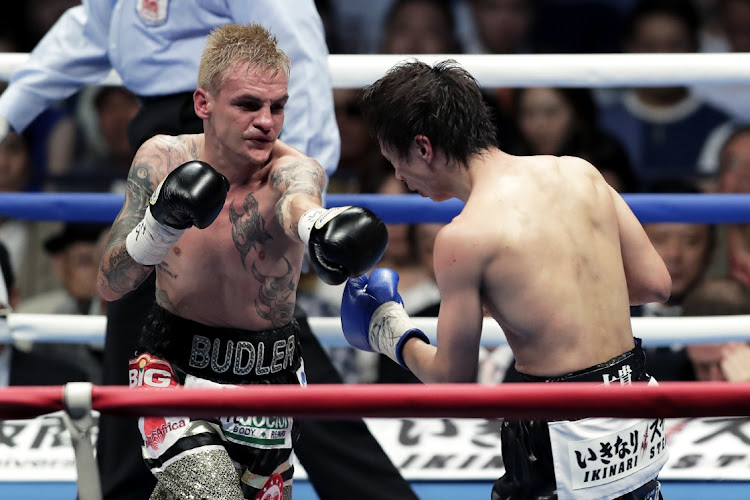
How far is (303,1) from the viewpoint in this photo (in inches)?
89.5

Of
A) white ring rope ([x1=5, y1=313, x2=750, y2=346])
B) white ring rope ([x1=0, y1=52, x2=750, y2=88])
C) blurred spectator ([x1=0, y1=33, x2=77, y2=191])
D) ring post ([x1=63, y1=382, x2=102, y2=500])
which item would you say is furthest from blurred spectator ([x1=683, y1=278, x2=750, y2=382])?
blurred spectator ([x1=0, y1=33, x2=77, y2=191])

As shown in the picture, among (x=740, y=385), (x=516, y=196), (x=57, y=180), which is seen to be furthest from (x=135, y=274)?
(x=57, y=180)

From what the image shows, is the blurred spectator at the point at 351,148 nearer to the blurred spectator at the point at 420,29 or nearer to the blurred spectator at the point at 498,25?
the blurred spectator at the point at 420,29

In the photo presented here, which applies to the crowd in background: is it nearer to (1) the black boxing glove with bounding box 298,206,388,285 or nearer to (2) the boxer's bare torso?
(2) the boxer's bare torso

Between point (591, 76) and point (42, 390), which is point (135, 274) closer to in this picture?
point (42, 390)

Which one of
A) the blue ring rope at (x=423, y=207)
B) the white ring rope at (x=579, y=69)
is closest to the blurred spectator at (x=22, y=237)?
the blue ring rope at (x=423, y=207)

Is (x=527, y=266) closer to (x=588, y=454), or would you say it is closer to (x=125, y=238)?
(x=588, y=454)

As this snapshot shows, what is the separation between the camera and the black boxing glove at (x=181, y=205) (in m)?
1.62

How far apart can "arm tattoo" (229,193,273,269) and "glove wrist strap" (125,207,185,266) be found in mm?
148

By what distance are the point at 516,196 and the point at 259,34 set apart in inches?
21.7

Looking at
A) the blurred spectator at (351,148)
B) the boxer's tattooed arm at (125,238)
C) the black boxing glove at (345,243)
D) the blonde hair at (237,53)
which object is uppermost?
the blonde hair at (237,53)

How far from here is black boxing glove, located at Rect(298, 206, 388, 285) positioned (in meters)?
1.54

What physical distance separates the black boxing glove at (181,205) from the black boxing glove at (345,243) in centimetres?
17

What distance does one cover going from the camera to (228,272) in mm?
1876
